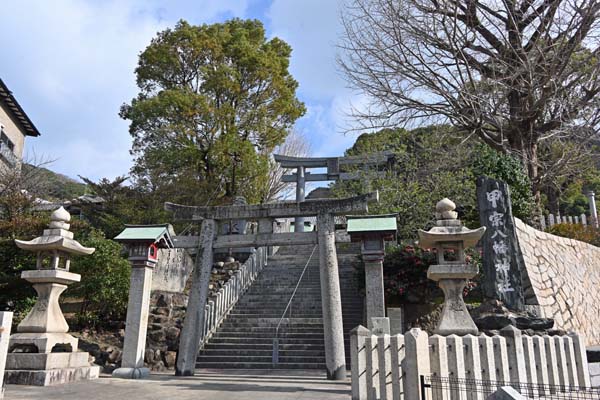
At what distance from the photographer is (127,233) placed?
10656 mm

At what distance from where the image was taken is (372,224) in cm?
982

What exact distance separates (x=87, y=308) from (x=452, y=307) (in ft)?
33.9

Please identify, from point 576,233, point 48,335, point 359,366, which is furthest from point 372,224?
point 576,233

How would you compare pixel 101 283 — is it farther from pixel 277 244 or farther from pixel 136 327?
pixel 277 244

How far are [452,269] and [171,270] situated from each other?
10.8 metres

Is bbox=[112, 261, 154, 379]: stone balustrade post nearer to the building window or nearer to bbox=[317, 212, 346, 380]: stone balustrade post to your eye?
bbox=[317, 212, 346, 380]: stone balustrade post

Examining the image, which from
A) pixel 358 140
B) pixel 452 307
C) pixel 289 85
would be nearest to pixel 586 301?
pixel 452 307

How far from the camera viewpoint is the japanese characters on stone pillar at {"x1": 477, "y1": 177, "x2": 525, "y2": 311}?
33.7ft

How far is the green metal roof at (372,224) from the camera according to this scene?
9594mm

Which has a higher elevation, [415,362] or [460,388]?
[415,362]

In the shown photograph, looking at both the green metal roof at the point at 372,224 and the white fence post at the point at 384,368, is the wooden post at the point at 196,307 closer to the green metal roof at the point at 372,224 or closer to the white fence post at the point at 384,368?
the green metal roof at the point at 372,224

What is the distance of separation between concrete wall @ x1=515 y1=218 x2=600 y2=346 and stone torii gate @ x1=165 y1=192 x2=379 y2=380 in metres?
4.92

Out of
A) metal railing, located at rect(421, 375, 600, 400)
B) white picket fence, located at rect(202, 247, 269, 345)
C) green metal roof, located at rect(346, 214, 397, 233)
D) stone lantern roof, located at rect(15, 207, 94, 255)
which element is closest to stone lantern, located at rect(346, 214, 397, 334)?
green metal roof, located at rect(346, 214, 397, 233)

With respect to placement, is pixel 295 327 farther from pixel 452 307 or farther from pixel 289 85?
pixel 289 85
